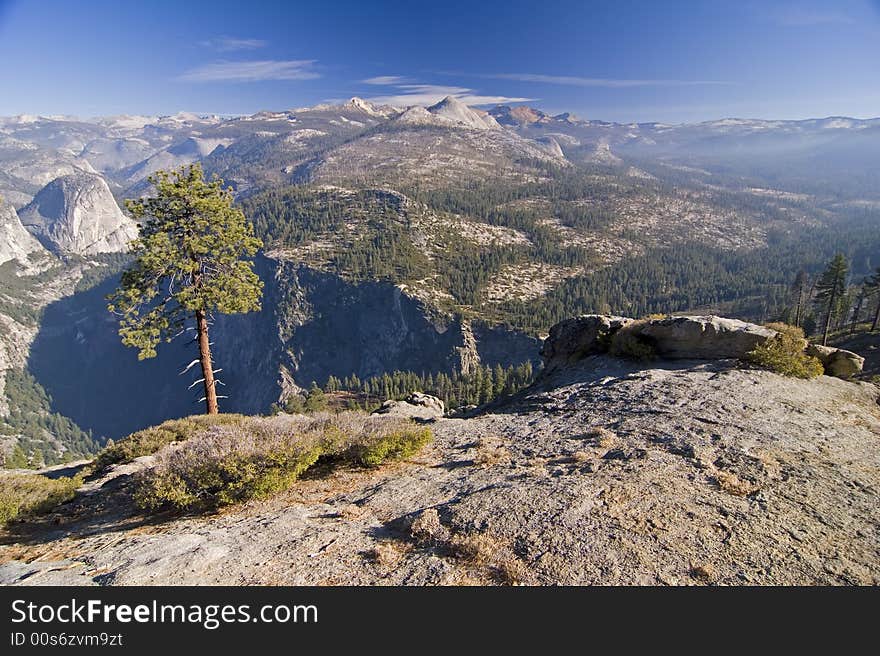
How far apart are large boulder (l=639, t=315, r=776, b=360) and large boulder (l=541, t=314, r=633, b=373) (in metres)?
2.89

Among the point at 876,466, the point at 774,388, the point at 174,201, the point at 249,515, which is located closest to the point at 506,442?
the point at 249,515

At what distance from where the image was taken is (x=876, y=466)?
11961mm

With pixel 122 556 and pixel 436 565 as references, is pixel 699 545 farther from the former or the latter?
pixel 122 556

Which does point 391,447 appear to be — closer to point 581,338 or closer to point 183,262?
point 183,262

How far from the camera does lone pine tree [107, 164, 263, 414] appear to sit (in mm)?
19578

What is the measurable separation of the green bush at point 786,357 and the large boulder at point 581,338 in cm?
675

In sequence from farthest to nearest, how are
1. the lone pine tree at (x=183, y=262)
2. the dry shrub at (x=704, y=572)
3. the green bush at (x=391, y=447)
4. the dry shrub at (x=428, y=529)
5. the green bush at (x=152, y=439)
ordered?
1. the lone pine tree at (x=183, y=262)
2. the green bush at (x=152, y=439)
3. the green bush at (x=391, y=447)
4. the dry shrub at (x=428, y=529)
5. the dry shrub at (x=704, y=572)

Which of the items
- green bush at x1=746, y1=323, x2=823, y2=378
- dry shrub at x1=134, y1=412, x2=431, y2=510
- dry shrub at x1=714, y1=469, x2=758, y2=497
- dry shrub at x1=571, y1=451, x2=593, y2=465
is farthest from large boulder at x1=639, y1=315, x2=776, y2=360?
dry shrub at x1=134, y1=412, x2=431, y2=510

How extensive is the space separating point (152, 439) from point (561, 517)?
18.4m

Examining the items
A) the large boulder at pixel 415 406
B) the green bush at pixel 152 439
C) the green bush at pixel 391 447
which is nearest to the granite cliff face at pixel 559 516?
the green bush at pixel 391 447

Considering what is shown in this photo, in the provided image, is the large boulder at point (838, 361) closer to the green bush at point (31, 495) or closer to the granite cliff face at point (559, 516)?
the granite cliff face at point (559, 516)

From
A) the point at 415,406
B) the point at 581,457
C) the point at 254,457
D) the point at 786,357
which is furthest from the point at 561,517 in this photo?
the point at 415,406

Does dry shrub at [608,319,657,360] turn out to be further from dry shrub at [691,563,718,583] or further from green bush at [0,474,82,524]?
green bush at [0,474,82,524]

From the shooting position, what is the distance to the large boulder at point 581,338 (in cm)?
2552
